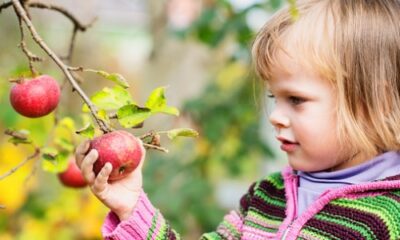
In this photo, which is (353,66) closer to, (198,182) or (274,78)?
(274,78)

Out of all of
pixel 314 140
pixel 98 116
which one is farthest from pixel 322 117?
pixel 98 116

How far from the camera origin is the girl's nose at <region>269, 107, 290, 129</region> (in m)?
1.54

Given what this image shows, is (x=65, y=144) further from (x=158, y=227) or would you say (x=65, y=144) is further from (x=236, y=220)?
(x=236, y=220)

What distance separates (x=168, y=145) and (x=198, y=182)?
0.59 meters

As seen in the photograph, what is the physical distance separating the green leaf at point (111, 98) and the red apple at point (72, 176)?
522 mm

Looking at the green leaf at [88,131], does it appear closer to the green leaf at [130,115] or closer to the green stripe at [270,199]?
the green leaf at [130,115]

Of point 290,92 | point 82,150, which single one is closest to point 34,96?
point 82,150

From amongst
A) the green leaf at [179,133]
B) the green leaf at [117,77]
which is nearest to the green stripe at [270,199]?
the green leaf at [179,133]

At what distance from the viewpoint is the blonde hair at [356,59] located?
157 cm

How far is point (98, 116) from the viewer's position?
4.16ft

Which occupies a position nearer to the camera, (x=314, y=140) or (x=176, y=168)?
(x=314, y=140)

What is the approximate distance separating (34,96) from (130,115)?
198 mm

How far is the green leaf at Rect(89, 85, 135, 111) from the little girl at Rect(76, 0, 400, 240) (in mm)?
189

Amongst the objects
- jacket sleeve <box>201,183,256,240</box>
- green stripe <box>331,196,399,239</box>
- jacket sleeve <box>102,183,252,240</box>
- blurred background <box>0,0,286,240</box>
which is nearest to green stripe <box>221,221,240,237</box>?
jacket sleeve <box>201,183,256,240</box>
